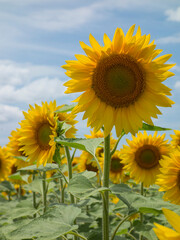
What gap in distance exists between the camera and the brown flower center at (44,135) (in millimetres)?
3626

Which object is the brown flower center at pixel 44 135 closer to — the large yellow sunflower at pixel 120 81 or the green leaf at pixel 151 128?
A: the large yellow sunflower at pixel 120 81

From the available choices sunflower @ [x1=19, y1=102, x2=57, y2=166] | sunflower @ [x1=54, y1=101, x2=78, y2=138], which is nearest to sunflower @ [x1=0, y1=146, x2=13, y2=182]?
sunflower @ [x1=54, y1=101, x2=78, y2=138]

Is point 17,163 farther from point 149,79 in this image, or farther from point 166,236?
point 166,236

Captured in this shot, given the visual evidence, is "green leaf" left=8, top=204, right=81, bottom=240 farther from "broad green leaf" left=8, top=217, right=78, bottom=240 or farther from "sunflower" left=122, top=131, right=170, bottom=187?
"sunflower" left=122, top=131, right=170, bottom=187

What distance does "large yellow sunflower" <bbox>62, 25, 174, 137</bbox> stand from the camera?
246 cm

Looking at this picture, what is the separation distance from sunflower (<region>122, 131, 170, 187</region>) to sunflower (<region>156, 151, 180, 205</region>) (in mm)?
1478

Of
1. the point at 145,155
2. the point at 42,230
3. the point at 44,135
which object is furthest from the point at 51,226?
the point at 145,155

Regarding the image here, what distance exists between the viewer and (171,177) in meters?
3.40

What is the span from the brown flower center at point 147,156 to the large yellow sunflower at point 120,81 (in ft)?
8.00

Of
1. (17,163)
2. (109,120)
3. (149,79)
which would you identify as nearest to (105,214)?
(109,120)

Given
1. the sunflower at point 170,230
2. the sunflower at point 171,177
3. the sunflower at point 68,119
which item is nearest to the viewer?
the sunflower at point 170,230

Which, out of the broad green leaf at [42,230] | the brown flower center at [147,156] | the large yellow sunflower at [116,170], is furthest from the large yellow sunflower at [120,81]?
the large yellow sunflower at [116,170]

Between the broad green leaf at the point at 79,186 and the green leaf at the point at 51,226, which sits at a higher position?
the broad green leaf at the point at 79,186

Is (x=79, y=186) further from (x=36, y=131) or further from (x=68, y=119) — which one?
(x=68, y=119)
